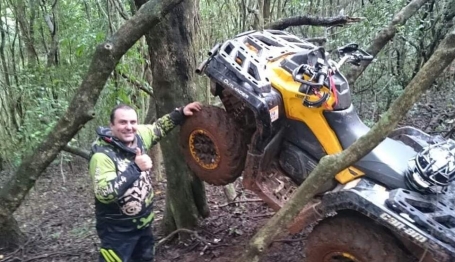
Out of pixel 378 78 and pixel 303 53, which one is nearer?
pixel 303 53

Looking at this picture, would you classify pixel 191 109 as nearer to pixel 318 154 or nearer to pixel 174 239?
pixel 318 154

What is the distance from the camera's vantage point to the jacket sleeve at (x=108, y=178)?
3.57 metres

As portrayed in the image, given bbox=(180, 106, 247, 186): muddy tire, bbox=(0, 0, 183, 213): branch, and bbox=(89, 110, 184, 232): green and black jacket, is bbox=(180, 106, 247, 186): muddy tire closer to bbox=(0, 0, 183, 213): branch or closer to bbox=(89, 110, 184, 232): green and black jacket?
bbox=(89, 110, 184, 232): green and black jacket

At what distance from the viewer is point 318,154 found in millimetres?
3480

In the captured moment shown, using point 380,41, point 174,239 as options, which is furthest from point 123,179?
point 380,41

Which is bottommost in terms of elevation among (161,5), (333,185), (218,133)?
(333,185)

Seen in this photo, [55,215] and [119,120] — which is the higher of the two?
[119,120]

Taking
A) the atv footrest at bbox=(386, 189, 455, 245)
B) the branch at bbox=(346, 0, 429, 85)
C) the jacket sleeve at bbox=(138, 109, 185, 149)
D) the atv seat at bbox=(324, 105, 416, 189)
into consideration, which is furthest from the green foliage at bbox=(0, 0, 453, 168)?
the atv footrest at bbox=(386, 189, 455, 245)

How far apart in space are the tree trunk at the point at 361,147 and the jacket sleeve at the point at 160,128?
4.66 ft

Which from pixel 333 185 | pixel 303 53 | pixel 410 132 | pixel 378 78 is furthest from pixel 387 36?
pixel 378 78

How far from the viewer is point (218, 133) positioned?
144 inches

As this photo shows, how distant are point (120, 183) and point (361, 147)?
1702 millimetres

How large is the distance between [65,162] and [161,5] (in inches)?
314

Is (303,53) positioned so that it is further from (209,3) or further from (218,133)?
(209,3)
